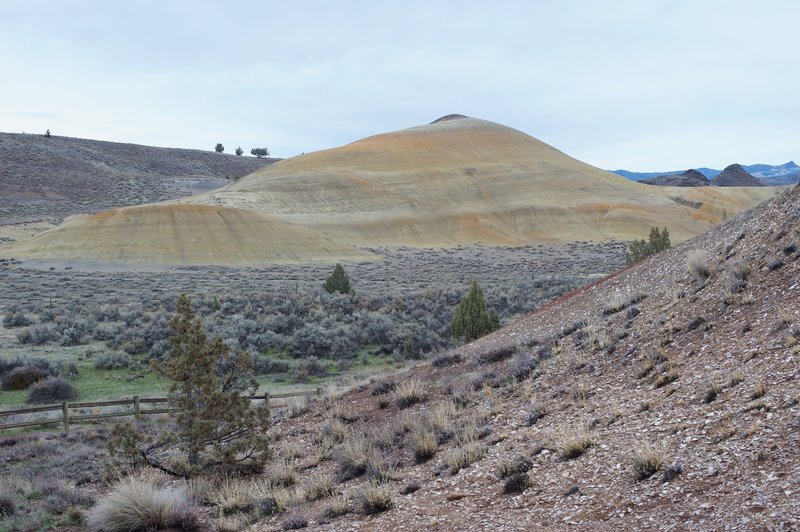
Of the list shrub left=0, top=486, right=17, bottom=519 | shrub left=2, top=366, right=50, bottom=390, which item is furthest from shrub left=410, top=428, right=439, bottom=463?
shrub left=2, top=366, right=50, bottom=390

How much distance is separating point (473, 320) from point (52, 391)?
41.0 ft

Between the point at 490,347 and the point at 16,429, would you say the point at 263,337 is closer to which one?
the point at 16,429

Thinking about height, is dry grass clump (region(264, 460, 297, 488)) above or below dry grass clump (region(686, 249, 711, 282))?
below

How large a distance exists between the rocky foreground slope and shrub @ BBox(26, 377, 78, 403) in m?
8.63

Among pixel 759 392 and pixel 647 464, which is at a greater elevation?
pixel 759 392

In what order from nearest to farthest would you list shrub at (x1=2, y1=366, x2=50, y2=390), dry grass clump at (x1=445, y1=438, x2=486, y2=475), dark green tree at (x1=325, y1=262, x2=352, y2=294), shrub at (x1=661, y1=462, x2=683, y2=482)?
1. shrub at (x1=661, y1=462, x2=683, y2=482)
2. dry grass clump at (x1=445, y1=438, x2=486, y2=475)
3. shrub at (x1=2, y1=366, x2=50, y2=390)
4. dark green tree at (x1=325, y1=262, x2=352, y2=294)

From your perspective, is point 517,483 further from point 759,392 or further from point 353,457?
point 353,457

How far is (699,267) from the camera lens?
39.9 ft

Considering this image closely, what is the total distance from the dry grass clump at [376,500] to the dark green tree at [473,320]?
45.2 ft

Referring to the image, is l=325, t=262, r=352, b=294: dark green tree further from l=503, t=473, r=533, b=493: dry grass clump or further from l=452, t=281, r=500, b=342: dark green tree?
l=503, t=473, r=533, b=493: dry grass clump

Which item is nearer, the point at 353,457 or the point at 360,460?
the point at 360,460

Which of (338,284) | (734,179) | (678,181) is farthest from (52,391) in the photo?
(734,179)

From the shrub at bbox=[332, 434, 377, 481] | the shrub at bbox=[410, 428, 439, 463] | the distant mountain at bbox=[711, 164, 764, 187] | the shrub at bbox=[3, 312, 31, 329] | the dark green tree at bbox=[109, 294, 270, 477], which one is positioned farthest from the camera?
the distant mountain at bbox=[711, 164, 764, 187]

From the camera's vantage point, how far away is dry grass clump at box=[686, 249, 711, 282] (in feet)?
39.3
